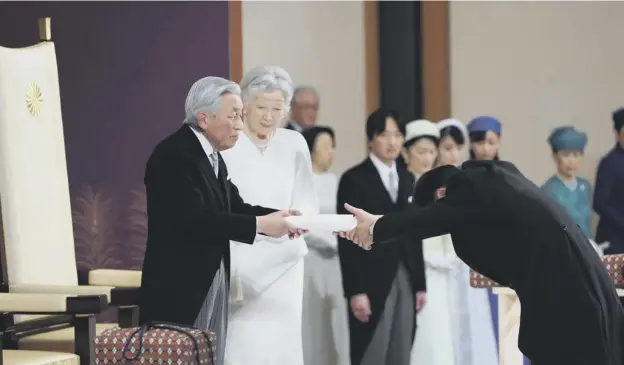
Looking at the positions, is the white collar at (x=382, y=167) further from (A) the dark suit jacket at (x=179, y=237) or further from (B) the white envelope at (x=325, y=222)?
(A) the dark suit jacket at (x=179, y=237)

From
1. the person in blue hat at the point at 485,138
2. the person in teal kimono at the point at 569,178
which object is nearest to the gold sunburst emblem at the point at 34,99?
the person in blue hat at the point at 485,138

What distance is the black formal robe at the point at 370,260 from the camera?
214 inches

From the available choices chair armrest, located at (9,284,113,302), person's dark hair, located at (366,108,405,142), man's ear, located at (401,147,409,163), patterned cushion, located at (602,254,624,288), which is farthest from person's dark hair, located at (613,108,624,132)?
chair armrest, located at (9,284,113,302)

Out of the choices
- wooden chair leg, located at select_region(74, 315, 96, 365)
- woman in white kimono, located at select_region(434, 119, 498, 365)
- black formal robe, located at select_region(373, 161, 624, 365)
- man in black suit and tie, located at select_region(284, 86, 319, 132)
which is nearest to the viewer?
black formal robe, located at select_region(373, 161, 624, 365)

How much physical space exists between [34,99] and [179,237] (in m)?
0.90

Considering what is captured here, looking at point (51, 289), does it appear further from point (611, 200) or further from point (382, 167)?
point (611, 200)

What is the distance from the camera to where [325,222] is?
14.3 ft

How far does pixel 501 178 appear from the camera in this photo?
12.0 ft

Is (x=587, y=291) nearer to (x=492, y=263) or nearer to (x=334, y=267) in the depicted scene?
(x=492, y=263)

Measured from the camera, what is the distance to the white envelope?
171 inches

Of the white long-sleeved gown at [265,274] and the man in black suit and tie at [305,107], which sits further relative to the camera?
the man in black suit and tie at [305,107]

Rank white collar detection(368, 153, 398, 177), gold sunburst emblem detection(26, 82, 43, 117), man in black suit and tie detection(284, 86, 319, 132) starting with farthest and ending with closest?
1. man in black suit and tie detection(284, 86, 319, 132)
2. white collar detection(368, 153, 398, 177)
3. gold sunburst emblem detection(26, 82, 43, 117)

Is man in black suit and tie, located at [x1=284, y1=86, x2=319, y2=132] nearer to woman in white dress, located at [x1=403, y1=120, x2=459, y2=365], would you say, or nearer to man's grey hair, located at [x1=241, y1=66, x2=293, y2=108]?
woman in white dress, located at [x1=403, y1=120, x2=459, y2=365]

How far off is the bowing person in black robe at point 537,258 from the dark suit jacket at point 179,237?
2.54 feet
